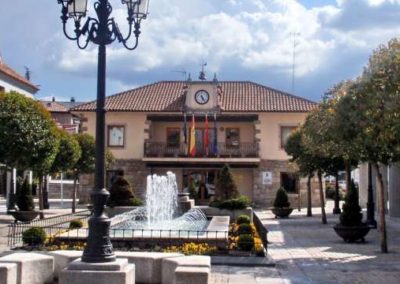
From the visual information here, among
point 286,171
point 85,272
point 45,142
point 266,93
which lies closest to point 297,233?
point 45,142

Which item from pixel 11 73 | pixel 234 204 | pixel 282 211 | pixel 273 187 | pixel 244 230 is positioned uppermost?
pixel 11 73

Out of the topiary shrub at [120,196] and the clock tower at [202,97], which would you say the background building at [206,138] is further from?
the topiary shrub at [120,196]

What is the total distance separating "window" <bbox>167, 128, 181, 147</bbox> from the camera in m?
44.0

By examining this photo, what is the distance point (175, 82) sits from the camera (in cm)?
4819

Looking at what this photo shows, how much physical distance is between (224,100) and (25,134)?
21.8 meters

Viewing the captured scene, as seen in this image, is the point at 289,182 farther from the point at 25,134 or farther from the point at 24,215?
the point at 25,134

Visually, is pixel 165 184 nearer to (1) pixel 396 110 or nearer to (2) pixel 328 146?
(2) pixel 328 146

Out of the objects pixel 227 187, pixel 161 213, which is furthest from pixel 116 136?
pixel 161 213

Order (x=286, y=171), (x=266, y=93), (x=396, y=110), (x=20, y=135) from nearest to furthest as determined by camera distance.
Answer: (x=396, y=110), (x=20, y=135), (x=286, y=171), (x=266, y=93)

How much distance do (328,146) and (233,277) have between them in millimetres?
5830

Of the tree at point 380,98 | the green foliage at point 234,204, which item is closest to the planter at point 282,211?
the green foliage at point 234,204

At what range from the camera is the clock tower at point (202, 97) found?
4281 centimetres

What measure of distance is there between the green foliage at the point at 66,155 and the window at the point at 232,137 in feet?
45.8

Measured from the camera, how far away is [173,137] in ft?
145
